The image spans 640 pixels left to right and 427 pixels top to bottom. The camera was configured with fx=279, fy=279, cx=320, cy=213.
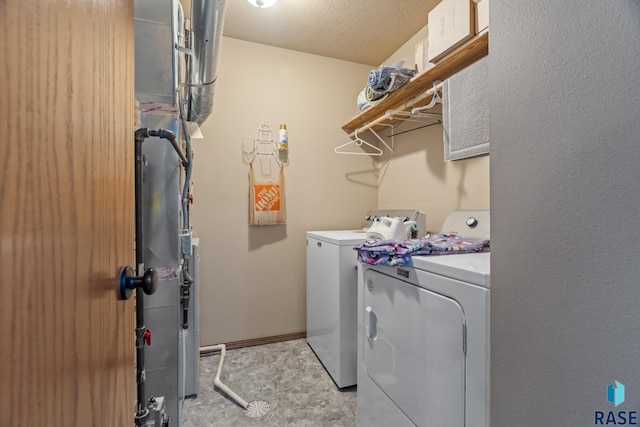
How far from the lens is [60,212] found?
0.36m

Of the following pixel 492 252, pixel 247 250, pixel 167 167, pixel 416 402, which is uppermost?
pixel 167 167

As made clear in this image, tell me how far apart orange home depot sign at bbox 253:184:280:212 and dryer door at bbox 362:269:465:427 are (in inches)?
52.8

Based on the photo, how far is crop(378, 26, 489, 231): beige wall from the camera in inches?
69.3

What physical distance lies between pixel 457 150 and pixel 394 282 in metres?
0.77

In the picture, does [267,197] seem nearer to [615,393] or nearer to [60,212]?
[60,212]

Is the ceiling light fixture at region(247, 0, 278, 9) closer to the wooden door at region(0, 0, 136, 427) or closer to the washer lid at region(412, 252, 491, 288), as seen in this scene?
the wooden door at region(0, 0, 136, 427)

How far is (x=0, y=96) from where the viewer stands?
0.27 meters

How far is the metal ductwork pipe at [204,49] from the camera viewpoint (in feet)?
4.37

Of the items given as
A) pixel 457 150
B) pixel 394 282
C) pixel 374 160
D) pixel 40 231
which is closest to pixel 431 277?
pixel 394 282

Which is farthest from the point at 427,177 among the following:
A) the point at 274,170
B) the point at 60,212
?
the point at 60,212

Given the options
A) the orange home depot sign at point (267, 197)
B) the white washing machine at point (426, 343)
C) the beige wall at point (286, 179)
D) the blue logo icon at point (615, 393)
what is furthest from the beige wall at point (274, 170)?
the blue logo icon at point (615, 393)

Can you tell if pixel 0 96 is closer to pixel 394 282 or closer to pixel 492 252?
pixel 492 252

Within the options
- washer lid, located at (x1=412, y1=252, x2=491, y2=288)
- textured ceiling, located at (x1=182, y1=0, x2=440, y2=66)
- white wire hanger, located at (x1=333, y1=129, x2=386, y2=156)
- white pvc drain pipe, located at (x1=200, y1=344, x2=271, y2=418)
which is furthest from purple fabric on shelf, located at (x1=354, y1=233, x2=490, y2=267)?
textured ceiling, located at (x1=182, y1=0, x2=440, y2=66)

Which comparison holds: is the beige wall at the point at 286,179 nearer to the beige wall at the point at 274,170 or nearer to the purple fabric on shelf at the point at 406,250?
the beige wall at the point at 274,170
